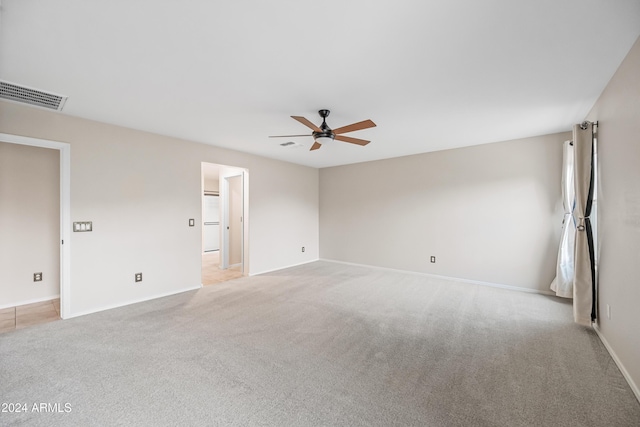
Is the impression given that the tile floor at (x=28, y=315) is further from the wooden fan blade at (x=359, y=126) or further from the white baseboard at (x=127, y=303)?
the wooden fan blade at (x=359, y=126)

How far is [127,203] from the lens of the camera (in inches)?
143

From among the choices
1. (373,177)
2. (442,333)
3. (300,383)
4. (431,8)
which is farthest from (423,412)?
(373,177)

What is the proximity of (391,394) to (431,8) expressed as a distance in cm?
250

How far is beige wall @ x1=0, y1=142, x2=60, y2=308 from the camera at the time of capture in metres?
3.53

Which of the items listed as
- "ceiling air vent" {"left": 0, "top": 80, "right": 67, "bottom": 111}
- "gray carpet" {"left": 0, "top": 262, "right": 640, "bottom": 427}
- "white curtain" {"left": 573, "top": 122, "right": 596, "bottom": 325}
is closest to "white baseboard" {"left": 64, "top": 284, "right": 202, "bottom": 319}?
"gray carpet" {"left": 0, "top": 262, "right": 640, "bottom": 427}

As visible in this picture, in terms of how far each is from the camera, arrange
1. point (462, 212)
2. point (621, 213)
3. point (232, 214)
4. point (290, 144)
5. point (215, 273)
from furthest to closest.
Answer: point (232, 214), point (215, 273), point (462, 212), point (290, 144), point (621, 213)

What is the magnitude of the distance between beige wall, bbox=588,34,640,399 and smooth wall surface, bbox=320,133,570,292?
1517 mm

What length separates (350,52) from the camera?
195cm

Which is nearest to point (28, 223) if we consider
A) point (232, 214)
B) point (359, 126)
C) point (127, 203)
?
point (127, 203)

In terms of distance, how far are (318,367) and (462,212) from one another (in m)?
3.89

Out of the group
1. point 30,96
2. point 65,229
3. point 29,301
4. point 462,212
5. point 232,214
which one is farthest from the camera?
point 232,214

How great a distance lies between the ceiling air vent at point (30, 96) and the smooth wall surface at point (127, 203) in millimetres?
255

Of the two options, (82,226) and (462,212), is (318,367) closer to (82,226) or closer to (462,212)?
(82,226)

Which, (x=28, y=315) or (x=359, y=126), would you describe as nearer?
(x=359, y=126)
